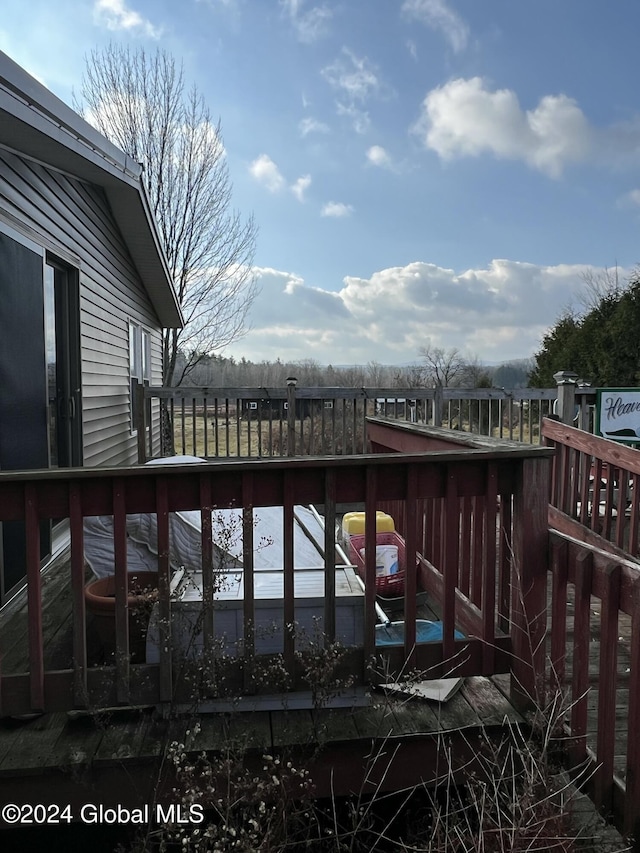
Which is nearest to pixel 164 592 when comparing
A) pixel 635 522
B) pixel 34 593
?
pixel 34 593

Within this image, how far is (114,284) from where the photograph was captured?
6.38m

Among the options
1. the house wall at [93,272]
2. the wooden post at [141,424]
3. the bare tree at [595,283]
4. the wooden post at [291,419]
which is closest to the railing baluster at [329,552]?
the house wall at [93,272]

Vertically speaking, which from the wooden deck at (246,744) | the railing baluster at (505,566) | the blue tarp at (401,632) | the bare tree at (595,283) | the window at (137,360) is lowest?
the wooden deck at (246,744)

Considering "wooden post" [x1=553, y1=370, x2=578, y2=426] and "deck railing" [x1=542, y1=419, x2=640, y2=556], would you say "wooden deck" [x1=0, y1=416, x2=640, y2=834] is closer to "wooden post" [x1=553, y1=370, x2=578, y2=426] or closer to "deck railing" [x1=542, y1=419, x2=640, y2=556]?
"deck railing" [x1=542, y1=419, x2=640, y2=556]

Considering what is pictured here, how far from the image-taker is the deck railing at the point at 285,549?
188cm

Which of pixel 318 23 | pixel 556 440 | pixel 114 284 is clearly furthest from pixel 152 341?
pixel 556 440

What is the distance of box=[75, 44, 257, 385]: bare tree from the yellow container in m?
12.1

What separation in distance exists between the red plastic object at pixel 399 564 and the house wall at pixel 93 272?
281cm

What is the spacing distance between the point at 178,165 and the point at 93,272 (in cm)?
1093

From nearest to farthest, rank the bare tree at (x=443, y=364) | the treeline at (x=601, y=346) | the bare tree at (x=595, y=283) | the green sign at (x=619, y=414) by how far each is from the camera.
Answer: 1. the green sign at (x=619, y=414)
2. the treeline at (x=601, y=346)
3. the bare tree at (x=595, y=283)
4. the bare tree at (x=443, y=364)

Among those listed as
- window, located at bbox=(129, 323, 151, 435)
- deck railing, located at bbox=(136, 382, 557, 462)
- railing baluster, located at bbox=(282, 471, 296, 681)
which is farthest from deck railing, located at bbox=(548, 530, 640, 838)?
window, located at bbox=(129, 323, 151, 435)

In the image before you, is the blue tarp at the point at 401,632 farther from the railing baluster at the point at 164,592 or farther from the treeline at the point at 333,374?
the treeline at the point at 333,374

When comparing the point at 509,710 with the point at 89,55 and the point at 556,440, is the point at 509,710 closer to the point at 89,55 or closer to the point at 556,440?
the point at 556,440

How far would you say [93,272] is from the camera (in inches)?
212
